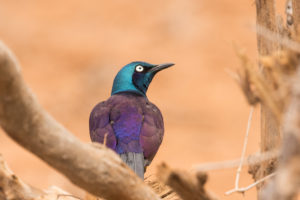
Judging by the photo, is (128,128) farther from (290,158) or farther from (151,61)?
(151,61)

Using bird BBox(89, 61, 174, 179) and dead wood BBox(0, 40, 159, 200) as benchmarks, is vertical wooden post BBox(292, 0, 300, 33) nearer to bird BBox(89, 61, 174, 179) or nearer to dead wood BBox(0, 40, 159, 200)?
bird BBox(89, 61, 174, 179)

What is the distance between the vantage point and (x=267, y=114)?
3.42 metres

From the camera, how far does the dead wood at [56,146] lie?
2.04m

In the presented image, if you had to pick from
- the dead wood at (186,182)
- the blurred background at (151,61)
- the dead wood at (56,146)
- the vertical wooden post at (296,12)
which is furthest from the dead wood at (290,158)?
the blurred background at (151,61)

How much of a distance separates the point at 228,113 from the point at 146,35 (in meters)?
2.46

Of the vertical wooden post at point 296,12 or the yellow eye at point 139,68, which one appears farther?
the yellow eye at point 139,68

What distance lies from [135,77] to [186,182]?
8.39ft

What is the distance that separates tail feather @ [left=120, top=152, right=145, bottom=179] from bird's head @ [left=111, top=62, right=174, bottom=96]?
0.86 metres

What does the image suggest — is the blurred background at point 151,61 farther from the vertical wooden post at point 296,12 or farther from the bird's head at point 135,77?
the vertical wooden post at point 296,12

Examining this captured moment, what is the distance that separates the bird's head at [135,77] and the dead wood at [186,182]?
94.1 inches

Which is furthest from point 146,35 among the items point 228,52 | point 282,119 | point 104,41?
point 282,119

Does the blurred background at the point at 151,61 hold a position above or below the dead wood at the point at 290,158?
above

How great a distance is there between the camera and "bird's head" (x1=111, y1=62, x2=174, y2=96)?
4.68 m

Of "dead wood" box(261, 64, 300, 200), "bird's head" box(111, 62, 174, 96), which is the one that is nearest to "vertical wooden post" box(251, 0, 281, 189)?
"bird's head" box(111, 62, 174, 96)
